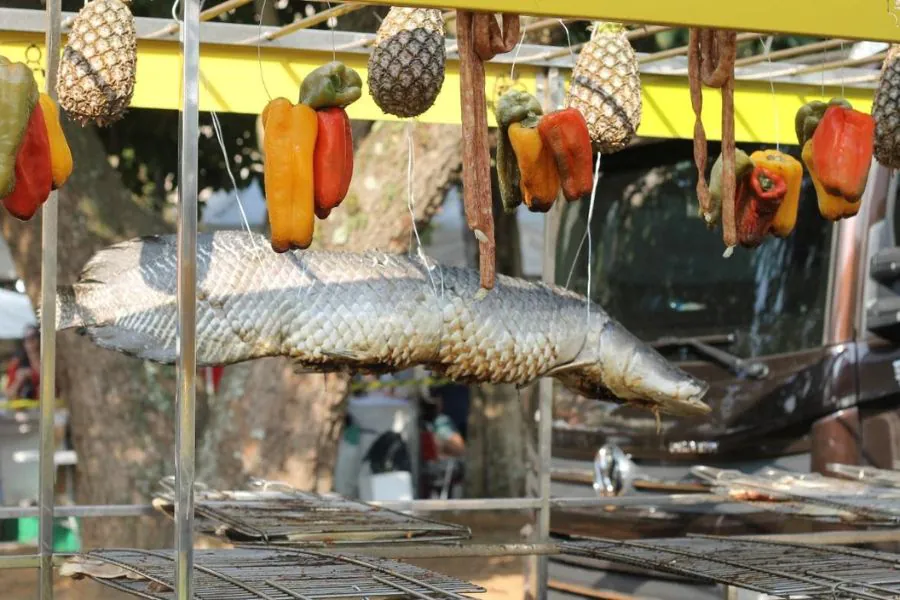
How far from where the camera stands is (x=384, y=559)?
13.1 feet

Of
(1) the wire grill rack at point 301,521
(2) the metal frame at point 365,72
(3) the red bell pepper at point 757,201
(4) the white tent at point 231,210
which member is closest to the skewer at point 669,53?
(2) the metal frame at point 365,72

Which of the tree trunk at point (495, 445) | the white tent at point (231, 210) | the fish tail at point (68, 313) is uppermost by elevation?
the white tent at point (231, 210)

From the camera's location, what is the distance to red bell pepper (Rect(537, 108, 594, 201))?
3361mm

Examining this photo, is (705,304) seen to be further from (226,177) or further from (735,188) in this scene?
(226,177)

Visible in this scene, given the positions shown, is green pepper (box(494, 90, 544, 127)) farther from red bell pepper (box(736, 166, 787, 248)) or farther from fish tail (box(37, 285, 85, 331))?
fish tail (box(37, 285, 85, 331))

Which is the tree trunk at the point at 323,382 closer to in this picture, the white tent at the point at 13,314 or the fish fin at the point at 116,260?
the fish fin at the point at 116,260

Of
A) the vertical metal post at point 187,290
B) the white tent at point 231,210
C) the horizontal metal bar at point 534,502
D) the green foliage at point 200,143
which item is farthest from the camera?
the white tent at point 231,210

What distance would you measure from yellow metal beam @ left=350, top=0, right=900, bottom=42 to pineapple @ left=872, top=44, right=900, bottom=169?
3.15 feet

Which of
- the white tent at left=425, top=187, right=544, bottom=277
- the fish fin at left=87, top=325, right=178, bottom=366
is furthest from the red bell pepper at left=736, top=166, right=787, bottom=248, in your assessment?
the white tent at left=425, top=187, right=544, bottom=277

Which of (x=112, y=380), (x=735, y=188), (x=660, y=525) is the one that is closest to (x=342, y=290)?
(x=735, y=188)

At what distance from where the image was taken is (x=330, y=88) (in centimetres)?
335

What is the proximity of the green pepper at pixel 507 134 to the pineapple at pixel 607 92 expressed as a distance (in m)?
0.16

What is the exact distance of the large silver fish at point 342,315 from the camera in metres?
3.99

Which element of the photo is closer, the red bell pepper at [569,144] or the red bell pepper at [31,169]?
the red bell pepper at [31,169]
